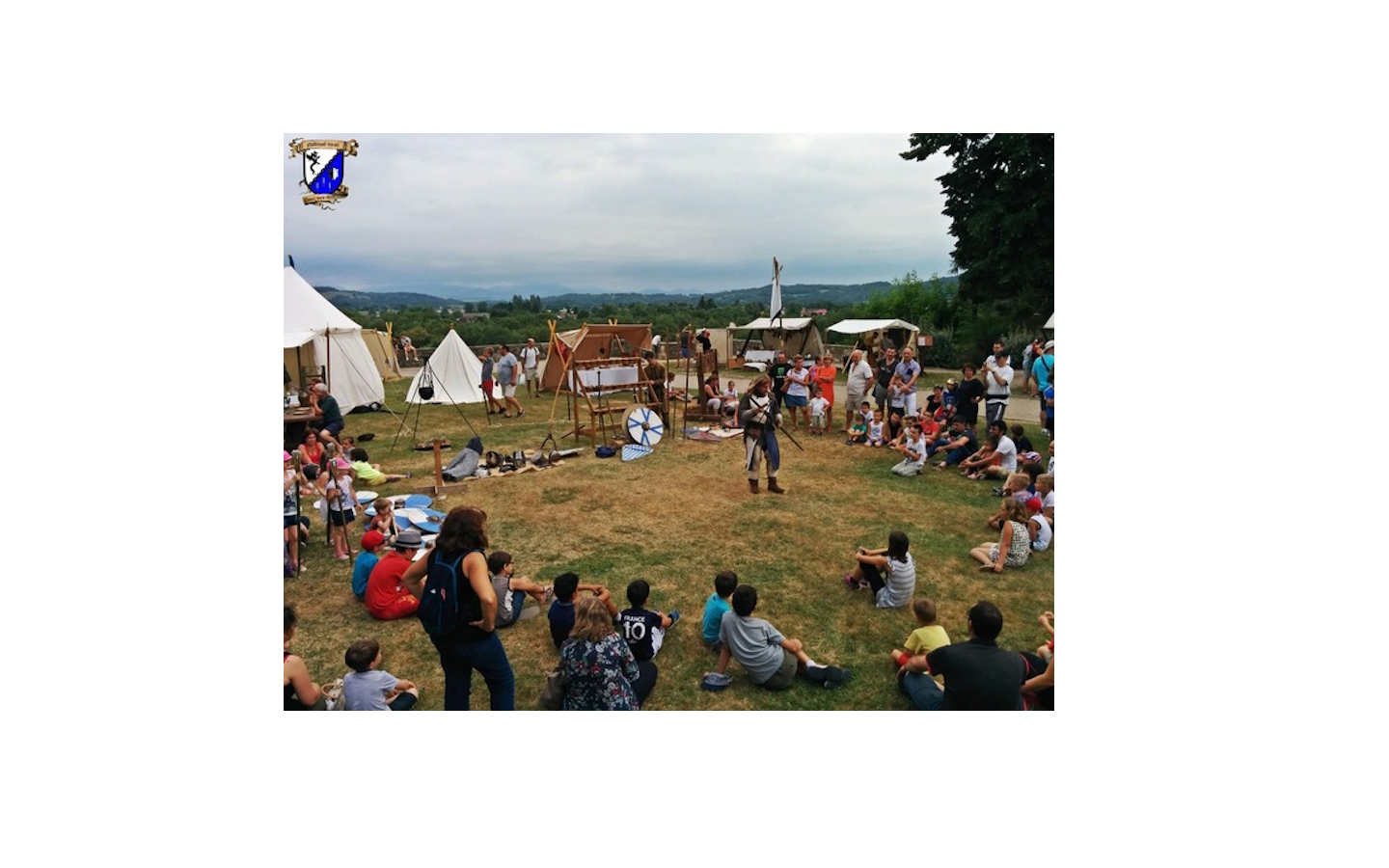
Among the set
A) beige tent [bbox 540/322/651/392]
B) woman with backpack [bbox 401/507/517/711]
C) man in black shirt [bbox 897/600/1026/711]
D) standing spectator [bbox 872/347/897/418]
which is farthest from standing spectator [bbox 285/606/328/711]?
beige tent [bbox 540/322/651/392]

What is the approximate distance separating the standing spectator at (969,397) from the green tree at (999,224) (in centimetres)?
497

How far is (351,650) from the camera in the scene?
429 cm

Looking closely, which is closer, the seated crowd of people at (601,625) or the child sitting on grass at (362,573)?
the seated crowd of people at (601,625)

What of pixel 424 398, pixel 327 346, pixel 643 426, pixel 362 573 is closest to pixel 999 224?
pixel 643 426

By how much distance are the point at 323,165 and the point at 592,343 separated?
11.2 m

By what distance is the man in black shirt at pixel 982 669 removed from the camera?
384cm

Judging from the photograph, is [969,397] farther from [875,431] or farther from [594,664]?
[594,664]

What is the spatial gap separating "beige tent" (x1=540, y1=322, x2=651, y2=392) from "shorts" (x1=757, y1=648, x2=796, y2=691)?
11179 mm

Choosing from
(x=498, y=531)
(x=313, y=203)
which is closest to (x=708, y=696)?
(x=498, y=531)

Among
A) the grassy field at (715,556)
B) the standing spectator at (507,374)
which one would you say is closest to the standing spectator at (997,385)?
the grassy field at (715,556)

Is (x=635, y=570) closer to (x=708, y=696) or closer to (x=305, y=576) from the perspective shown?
(x=708, y=696)

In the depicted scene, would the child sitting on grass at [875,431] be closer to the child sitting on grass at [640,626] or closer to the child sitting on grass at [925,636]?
the child sitting on grass at [925,636]

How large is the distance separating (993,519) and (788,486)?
2.65m

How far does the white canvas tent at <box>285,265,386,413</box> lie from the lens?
14.5m
